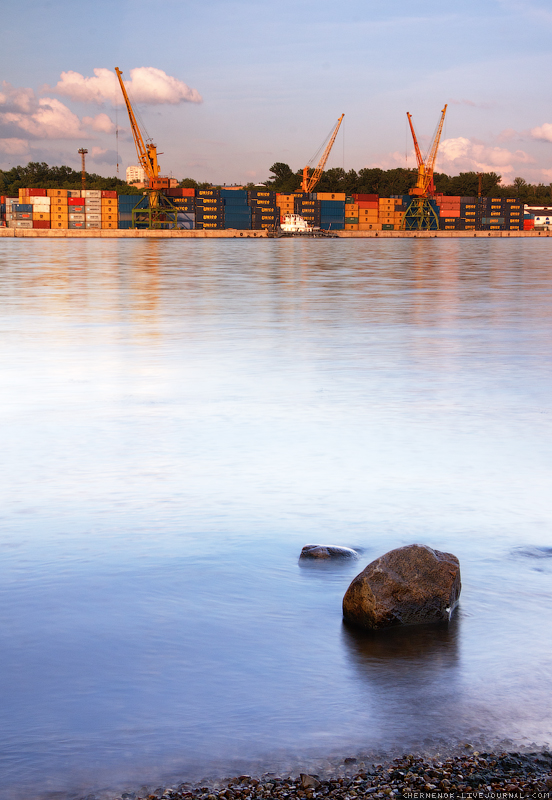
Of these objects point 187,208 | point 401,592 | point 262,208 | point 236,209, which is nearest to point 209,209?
point 187,208

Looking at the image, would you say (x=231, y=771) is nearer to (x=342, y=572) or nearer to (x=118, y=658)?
(x=118, y=658)

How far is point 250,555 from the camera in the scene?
429cm

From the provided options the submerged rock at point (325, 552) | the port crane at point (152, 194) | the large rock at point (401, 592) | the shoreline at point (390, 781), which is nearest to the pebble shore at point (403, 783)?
the shoreline at point (390, 781)

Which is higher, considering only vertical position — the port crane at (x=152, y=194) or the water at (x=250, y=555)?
the port crane at (x=152, y=194)

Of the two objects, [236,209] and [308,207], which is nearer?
[236,209]

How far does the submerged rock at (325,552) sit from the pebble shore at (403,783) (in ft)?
5.41

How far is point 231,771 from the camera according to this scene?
8.45ft

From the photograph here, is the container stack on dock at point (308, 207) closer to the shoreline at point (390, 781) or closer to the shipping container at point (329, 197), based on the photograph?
the shipping container at point (329, 197)

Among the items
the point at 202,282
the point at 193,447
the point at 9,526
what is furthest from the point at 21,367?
the point at 202,282

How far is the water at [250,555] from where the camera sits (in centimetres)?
280

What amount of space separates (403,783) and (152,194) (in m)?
161

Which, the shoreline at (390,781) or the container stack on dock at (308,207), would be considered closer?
the shoreline at (390,781)

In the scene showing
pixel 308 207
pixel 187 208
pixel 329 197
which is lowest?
pixel 187 208

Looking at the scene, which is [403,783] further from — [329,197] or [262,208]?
[329,197]
